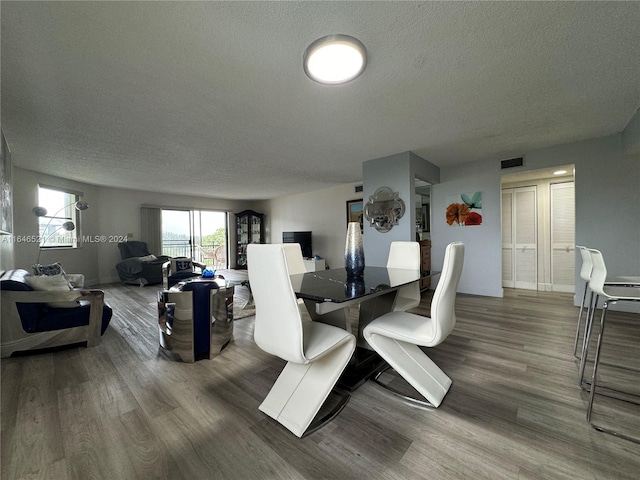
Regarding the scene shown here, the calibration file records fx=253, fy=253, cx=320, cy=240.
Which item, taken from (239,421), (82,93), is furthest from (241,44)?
(239,421)

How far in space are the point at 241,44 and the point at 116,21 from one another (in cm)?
69

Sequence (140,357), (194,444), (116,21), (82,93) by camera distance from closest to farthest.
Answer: (194,444) → (116,21) → (82,93) → (140,357)

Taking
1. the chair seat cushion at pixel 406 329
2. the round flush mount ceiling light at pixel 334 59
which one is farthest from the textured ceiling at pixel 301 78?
Result: the chair seat cushion at pixel 406 329

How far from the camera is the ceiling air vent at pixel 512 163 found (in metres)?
4.09

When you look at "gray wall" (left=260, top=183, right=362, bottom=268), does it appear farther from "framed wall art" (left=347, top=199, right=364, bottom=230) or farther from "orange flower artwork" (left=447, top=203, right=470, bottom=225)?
"orange flower artwork" (left=447, top=203, right=470, bottom=225)

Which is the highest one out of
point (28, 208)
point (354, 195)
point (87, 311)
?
point (354, 195)

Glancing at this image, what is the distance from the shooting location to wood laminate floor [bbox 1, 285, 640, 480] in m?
1.19

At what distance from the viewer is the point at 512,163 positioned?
414cm

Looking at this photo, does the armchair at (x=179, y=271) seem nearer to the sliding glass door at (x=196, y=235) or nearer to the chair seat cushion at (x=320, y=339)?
the sliding glass door at (x=196, y=235)

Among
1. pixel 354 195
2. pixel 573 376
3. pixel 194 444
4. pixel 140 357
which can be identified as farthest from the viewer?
pixel 354 195

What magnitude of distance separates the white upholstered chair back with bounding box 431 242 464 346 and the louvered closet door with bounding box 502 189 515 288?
15.3ft

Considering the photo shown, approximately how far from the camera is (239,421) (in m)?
1.50

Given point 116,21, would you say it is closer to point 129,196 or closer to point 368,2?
point 368,2

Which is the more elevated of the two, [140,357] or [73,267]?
[73,267]
